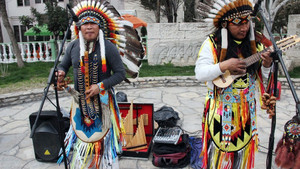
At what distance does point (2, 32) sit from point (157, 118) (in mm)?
20603

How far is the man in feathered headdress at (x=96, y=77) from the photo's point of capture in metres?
2.27

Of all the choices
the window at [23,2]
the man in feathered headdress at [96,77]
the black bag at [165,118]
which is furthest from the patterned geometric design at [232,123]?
the window at [23,2]

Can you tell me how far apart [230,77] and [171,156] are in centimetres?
152

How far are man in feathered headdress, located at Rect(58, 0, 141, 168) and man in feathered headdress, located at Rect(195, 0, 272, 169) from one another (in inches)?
34.3

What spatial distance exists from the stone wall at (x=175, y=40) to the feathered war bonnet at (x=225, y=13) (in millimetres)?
7268

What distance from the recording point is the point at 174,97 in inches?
246

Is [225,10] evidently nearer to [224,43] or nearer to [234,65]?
[224,43]

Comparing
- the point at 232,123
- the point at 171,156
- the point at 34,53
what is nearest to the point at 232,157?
the point at 232,123

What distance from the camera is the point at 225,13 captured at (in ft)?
6.43

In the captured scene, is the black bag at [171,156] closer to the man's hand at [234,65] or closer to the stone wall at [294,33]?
the man's hand at [234,65]

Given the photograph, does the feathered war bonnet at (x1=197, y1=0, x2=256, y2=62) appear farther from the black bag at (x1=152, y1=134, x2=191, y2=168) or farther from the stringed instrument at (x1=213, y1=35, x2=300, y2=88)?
the black bag at (x1=152, y1=134, x2=191, y2=168)

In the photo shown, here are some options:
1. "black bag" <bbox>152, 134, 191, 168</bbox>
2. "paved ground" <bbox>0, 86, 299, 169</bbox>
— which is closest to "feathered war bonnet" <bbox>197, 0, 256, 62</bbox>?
"black bag" <bbox>152, 134, 191, 168</bbox>

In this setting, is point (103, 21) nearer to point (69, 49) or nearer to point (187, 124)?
point (69, 49)

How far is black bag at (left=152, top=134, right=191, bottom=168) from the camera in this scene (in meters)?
3.10
